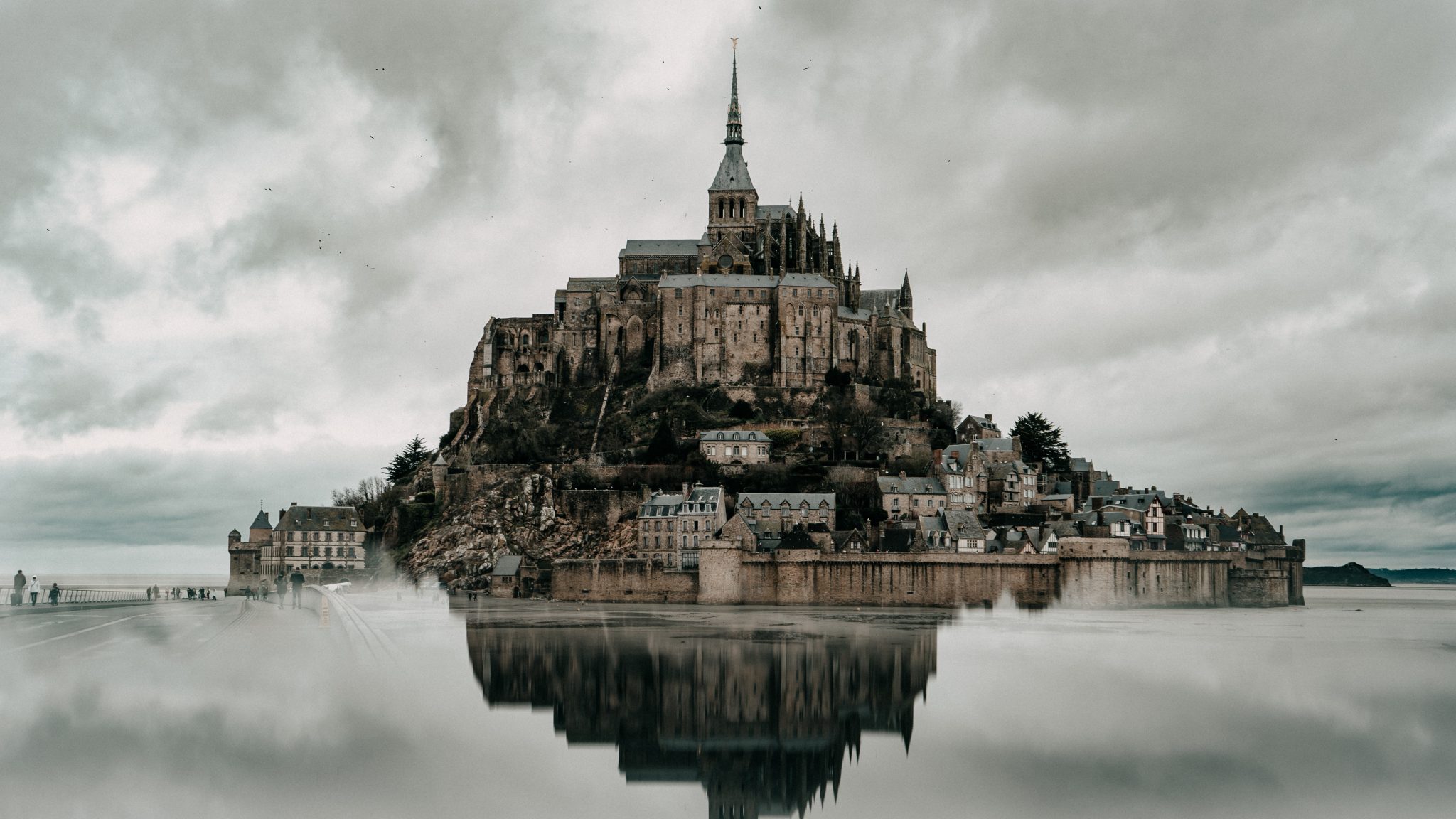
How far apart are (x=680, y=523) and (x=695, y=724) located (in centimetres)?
3606

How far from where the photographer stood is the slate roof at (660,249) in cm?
8544

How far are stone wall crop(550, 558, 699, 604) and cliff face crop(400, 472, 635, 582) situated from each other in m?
3.59

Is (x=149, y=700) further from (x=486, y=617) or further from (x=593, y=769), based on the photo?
(x=486, y=617)

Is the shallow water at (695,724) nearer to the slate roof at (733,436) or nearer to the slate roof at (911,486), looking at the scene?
the slate roof at (911,486)

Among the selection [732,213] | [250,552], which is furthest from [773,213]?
[250,552]

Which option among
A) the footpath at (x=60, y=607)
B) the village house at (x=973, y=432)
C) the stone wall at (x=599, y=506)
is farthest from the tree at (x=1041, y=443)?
the footpath at (x=60, y=607)

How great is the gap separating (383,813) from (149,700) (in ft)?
26.4

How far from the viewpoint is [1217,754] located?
886 inches

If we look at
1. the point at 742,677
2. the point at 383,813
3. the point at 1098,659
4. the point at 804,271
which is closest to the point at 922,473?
the point at 804,271

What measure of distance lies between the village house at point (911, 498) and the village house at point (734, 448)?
7.18m

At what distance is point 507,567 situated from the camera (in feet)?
203

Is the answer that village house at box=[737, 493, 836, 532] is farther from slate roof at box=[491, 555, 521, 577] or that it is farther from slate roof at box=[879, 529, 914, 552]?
slate roof at box=[491, 555, 521, 577]

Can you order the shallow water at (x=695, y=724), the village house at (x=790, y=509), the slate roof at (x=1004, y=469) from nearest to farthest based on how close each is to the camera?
the shallow water at (x=695, y=724), the village house at (x=790, y=509), the slate roof at (x=1004, y=469)

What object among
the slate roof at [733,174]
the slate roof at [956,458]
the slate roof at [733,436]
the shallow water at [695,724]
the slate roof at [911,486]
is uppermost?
the slate roof at [733,174]
